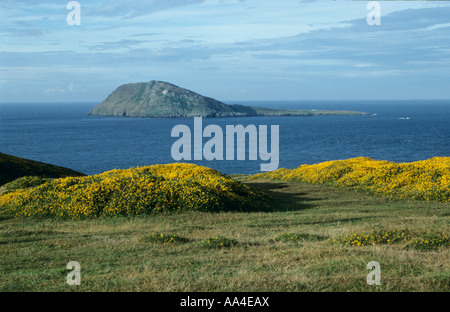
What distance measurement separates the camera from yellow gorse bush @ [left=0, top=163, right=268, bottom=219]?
22.8 metres

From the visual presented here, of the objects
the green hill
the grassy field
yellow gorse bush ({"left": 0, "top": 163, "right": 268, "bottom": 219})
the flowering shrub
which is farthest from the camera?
the green hill

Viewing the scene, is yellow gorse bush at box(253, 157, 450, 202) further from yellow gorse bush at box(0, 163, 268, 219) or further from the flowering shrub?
the flowering shrub

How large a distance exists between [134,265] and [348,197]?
2042cm

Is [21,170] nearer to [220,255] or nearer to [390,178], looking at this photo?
[390,178]

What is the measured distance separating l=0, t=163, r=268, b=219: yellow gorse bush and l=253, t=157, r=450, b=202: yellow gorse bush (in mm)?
9577

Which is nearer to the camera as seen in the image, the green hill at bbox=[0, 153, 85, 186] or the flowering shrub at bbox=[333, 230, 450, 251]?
the flowering shrub at bbox=[333, 230, 450, 251]

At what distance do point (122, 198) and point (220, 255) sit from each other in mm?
12162

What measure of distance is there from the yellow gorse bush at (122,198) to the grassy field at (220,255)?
1069mm

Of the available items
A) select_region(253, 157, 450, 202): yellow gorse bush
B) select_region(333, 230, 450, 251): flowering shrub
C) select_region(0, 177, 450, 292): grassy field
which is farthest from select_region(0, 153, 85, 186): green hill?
select_region(333, 230, 450, 251): flowering shrub

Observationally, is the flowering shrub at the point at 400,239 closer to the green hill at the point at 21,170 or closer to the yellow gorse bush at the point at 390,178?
the yellow gorse bush at the point at 390,178

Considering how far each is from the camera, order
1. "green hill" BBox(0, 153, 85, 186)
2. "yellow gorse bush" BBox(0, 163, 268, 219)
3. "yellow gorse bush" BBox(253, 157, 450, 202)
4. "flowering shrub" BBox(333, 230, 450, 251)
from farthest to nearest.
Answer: "green hill" BBox(0, 153, 85, 186) → "yellow gorse bush" BBox(253, 157, 450, 202) → "yellow gorse bush" BBox(0, 163, 268, 219) → "flowering shrub" BBox(333, 230, 450, 251)
